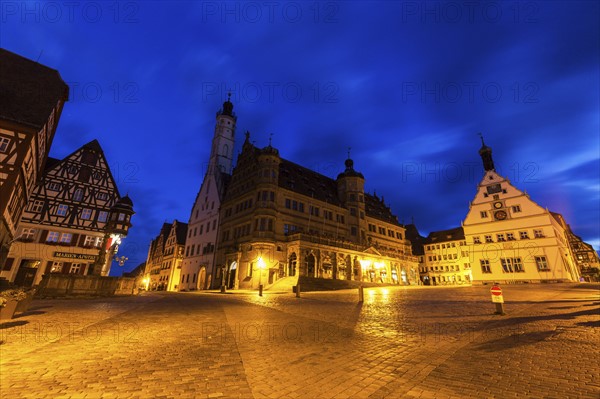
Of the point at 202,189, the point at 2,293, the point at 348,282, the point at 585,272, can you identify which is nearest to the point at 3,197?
the point at 2,293

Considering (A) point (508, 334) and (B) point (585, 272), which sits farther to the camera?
(B) point (585, 272)

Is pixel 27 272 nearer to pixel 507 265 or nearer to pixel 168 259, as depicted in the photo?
pixel 168 259

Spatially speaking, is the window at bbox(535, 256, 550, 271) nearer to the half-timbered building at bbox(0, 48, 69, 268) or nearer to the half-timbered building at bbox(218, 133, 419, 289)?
the half-timbered building at bbox(218, 133, 419, 289)

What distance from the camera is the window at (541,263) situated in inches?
1321

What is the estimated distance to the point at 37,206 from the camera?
1151 inches

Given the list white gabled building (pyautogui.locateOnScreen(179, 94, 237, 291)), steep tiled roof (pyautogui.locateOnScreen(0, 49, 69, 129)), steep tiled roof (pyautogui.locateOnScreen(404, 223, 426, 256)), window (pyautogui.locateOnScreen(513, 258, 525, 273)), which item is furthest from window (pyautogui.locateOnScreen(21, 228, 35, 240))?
steep tiled roof (pyautogui.locateOnScreen(404, 223, 426, 256))

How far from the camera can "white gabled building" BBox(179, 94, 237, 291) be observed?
43344 millimetres

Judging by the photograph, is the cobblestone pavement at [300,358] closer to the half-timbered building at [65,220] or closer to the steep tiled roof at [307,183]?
the half-timbered building at [65,220]

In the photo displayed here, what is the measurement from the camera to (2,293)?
9.22 meters

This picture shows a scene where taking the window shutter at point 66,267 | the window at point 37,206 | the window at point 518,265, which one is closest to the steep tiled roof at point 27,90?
the window at point 37,206

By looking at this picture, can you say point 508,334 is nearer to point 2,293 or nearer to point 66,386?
point 66,386

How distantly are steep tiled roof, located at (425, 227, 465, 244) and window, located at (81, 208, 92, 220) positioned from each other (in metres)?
69.4

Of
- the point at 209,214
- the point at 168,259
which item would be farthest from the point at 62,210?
the point at 168,259

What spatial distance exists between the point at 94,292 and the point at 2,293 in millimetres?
11385
